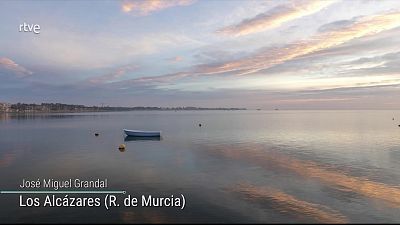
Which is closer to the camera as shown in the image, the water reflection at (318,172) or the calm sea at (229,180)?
the calm sea at (229,180)

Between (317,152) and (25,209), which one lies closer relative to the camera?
(25,209)

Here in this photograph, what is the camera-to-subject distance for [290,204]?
77.6 ft

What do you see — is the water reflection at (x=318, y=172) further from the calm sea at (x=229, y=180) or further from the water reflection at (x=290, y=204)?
the water reflection at (x=290, y=204)

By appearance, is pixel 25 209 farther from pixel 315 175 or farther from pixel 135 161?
pixel 315 175

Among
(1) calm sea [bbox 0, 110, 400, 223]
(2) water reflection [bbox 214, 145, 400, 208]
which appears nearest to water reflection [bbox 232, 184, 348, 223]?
(1) calm sea [bbox 0, 110, 400, 223]

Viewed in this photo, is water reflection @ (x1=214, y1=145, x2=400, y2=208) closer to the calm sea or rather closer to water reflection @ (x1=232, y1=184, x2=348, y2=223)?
the calm sea

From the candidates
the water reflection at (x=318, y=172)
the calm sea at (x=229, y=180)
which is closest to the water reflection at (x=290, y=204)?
the calm sea at (x=229, y=180)

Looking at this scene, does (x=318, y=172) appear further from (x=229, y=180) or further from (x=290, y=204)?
(x=290, y=204)

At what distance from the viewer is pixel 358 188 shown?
28.6 m

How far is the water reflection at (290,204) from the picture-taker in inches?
832

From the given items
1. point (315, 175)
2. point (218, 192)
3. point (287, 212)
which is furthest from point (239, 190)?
point (315, 175)

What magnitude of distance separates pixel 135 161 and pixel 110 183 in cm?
1277

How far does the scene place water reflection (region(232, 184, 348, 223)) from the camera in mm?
21142

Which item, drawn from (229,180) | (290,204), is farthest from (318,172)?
(290,204)
